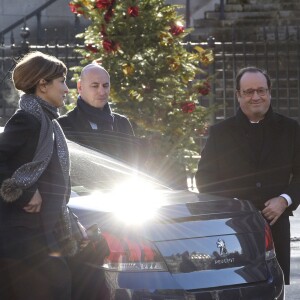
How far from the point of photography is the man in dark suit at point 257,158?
6.37m

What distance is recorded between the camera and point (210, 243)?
5422 mm

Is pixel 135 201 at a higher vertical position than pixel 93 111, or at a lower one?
lower

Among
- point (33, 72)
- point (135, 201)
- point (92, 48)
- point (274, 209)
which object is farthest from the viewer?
point (92, 48)

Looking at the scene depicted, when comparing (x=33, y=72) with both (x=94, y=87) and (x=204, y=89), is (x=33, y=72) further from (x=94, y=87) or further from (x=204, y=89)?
(x=204, y=89)

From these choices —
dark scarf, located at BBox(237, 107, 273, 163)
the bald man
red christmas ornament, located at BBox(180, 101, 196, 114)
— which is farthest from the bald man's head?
red christmas ornament, located at BBox(180, 101, 196, 114)

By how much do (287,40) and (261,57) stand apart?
0.87 metres

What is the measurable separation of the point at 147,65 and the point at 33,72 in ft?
23.5

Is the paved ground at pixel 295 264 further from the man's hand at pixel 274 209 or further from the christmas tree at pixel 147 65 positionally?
the man's hand at pixel 274 209

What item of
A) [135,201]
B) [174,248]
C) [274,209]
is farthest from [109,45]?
[174,248]

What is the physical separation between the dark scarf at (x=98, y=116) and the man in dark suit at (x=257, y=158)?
53.3 inches

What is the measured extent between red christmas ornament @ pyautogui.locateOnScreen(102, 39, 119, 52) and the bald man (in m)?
3.94

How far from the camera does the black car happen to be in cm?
522

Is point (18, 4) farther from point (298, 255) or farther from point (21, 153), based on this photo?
point (21, 153)

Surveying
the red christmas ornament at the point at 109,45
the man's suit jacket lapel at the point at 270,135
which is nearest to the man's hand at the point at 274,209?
the man's suit jacket lapel at the point at 270,135
